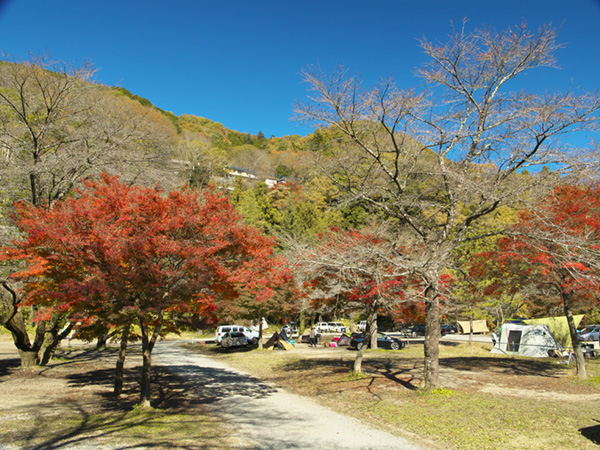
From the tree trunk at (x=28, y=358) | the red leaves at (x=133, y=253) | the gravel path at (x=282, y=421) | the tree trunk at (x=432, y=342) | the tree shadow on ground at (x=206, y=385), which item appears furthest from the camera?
the tree trunk at (x=28, y=358)

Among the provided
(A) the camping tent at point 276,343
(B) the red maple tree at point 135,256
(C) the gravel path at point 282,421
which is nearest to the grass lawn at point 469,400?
(C) the gravel path at point 282,421

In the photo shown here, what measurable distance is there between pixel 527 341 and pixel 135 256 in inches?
861

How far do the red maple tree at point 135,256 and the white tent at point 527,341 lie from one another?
744 inches

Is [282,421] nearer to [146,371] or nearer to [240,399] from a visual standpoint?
[240,399]

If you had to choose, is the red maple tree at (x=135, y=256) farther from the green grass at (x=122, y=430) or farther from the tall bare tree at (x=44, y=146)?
the tall bare tree at (x=44, y=146)

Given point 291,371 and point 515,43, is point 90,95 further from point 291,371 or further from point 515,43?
point 515,43

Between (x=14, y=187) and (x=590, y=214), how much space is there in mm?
21646

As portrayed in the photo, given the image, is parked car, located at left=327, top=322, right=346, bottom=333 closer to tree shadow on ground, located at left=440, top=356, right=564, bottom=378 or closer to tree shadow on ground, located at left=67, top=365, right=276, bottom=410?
tree shadow on ground, located at left=440, top=356, right=564, bottom=378

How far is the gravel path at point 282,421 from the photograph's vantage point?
6.48m

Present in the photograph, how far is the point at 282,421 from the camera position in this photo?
802 centimetres

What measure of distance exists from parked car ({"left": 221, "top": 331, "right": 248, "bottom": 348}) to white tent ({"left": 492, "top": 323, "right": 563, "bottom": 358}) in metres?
16.3

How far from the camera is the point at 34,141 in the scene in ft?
46.1

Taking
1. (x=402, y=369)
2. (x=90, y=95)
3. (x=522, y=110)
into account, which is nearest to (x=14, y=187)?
(x=90, y=95)

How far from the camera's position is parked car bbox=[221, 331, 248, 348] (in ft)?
84.5
